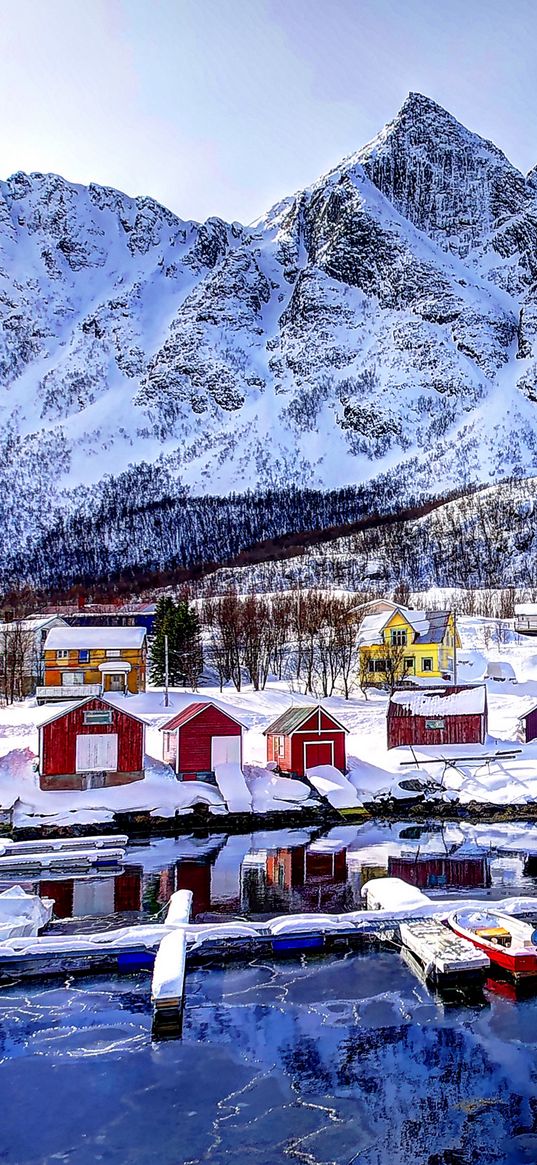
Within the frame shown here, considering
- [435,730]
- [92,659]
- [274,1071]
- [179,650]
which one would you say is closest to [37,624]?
[179,650]

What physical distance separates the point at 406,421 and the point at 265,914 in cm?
15806

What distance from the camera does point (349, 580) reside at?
340 ft

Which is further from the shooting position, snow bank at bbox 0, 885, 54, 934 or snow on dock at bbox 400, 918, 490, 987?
snow bank at bbox 0, 885, 54, 934

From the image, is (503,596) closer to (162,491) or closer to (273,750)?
(273,750)

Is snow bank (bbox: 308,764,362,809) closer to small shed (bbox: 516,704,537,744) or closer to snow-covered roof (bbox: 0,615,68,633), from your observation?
small shed (bbox: 516,704,537,744)

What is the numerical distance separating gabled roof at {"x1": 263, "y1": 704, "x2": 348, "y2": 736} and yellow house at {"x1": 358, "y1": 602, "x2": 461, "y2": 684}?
733 inches

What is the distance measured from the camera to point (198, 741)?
33969mm

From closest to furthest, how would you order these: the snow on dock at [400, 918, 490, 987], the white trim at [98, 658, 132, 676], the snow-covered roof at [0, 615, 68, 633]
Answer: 1. the snow on dock at [400, 918, 490, 987]
2. the white trim at [98, 658, 132, 676]
3. the snow-covered roof at [0, 615, 68, 633]

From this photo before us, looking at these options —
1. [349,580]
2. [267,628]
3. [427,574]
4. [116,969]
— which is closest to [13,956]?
[116,969]

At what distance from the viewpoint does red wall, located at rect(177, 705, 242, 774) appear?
3394cm

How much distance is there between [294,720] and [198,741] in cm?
410

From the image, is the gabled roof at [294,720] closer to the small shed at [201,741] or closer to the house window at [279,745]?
the house window at [279,745]

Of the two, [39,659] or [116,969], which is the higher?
[39,659]

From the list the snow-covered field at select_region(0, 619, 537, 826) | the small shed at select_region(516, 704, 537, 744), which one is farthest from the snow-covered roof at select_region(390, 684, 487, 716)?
the small shed at select_region(516, 704, 537, 744)
